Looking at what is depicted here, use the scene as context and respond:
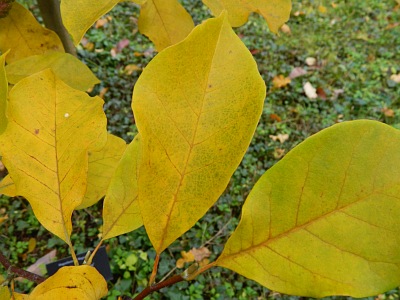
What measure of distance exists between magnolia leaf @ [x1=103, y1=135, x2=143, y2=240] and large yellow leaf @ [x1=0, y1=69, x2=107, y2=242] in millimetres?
41

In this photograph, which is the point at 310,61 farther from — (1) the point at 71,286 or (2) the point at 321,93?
(1) the point at 71,286

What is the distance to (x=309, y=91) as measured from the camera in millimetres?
A: 2541

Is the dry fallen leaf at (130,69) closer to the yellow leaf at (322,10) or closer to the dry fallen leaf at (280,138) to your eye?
the dry fallen leaf at (280,138)

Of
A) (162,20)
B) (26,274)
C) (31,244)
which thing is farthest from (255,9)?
(31,244)

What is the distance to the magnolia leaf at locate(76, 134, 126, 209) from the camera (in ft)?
2.09

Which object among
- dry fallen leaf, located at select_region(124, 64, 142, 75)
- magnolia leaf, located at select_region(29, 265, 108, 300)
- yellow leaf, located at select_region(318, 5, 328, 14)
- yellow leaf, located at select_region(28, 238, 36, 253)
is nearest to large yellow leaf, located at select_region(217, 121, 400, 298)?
magnolia leaf, located at select_region(29, 265, 108, 300)

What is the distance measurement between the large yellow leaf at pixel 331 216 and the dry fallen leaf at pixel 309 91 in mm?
2265

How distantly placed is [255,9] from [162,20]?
0.22 metres

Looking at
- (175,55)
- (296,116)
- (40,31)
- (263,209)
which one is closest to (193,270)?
(263,209)

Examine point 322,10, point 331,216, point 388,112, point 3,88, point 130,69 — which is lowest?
point 388,112

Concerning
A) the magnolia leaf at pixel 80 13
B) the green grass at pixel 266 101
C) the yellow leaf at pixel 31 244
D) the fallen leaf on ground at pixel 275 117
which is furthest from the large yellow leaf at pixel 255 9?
the fallen leaf on ground at pixel 275 117

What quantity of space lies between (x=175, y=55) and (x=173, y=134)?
0.07 m

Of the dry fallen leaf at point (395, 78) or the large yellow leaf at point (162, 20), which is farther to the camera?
the dry fallen leaf at point (395, 78)

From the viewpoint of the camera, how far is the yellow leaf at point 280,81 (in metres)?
2.53
